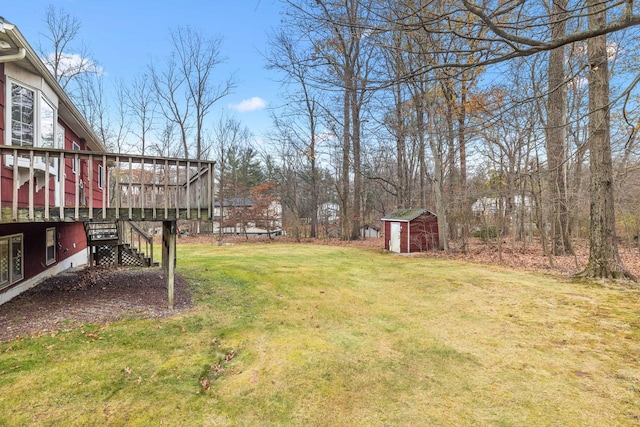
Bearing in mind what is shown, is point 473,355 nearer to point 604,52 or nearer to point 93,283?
point 604,52

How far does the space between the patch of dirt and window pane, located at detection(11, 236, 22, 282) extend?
405mm

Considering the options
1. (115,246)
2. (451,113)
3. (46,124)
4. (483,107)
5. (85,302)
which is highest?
(451,113)

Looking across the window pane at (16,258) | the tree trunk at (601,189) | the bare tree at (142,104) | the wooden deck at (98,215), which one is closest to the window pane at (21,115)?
the wooden deck at (98,215)

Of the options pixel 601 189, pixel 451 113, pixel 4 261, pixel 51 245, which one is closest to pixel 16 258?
pixel 4 261

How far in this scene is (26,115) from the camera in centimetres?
591

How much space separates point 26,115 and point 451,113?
16609mm

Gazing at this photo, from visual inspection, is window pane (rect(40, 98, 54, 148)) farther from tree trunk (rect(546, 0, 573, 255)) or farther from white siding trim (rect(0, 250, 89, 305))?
tree trunk (rect(546, 0, 573, 255))

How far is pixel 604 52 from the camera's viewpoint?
23.8 feet

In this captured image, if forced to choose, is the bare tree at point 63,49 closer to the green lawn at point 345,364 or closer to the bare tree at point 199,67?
the bare tree at point 199,67

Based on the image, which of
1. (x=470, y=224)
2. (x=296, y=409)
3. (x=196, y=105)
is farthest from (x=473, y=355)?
(x=196, y=105)

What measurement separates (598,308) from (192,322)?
752 cm

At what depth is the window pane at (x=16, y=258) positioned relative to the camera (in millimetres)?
6355

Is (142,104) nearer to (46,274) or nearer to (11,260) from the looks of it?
(46,274)

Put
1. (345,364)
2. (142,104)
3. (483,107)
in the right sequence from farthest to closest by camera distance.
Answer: (142,104) < (483,107) < (345,364)
